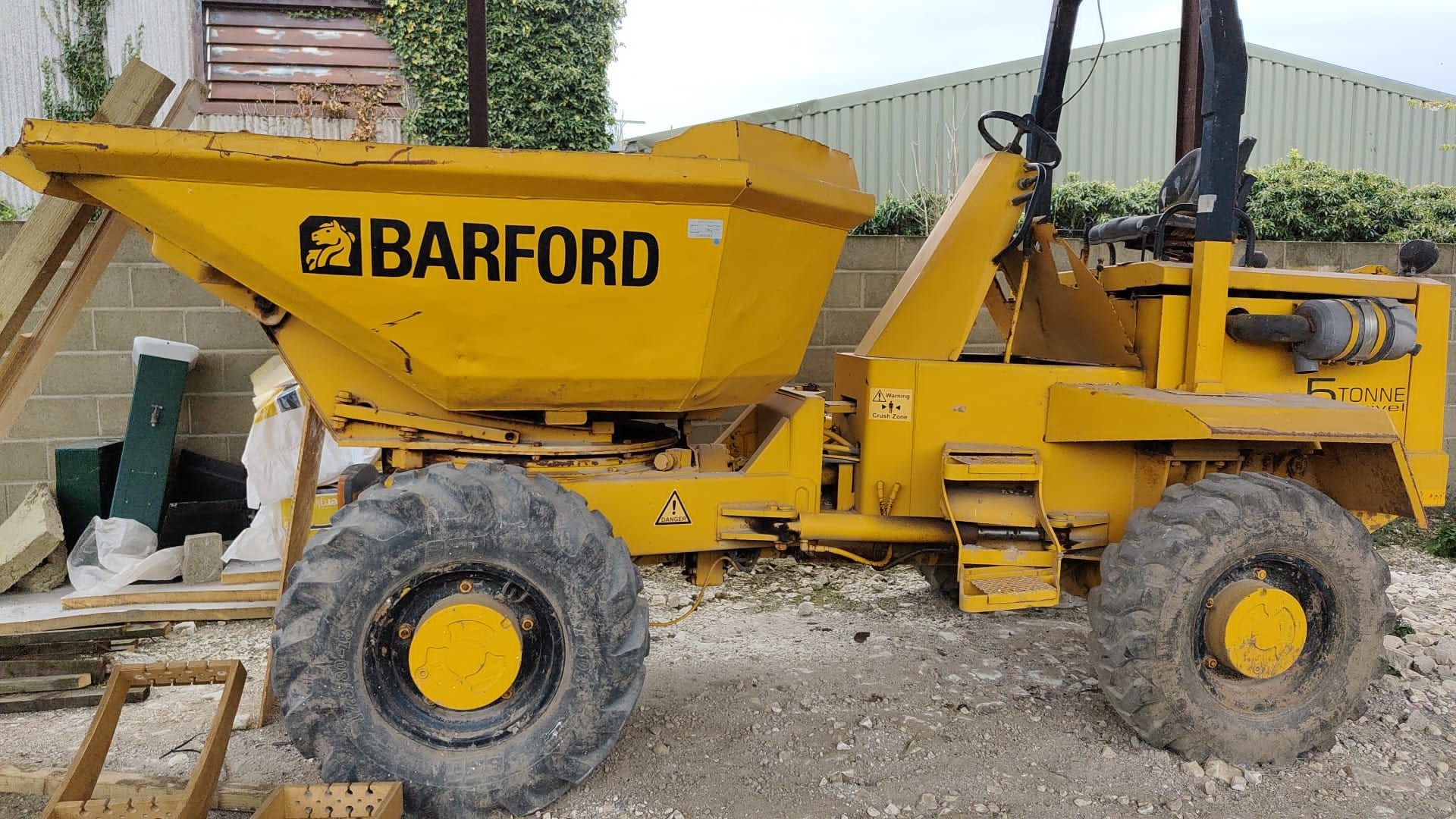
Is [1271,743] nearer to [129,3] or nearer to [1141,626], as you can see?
[1141,626]

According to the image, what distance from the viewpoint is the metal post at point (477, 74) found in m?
4.61

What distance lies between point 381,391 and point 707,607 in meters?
2.14

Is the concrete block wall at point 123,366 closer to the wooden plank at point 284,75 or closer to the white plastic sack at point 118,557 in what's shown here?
the white plastic sack at point 118,557

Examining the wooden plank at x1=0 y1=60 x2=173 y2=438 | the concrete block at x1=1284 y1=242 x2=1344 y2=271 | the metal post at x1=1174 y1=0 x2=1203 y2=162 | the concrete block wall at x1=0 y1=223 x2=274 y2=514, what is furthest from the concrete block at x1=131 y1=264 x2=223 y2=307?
the concrete block at x1=1284 y1=242 x2=1344 y2=271

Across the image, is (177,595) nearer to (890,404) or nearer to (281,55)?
(890,404)

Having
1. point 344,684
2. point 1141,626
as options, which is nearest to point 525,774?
point 344,684

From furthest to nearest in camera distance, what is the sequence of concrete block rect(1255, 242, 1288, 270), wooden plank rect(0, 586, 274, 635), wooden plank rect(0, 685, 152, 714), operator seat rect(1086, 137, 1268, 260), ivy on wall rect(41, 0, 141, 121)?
ivy on wall rect(41, 0, 141, 121), concrete block rect(1255, 242, 1288, 270), wooden plank rect(0, 586, 274, 635), operator seat rect(1086, 137, 1268, 260), wooden plank rect(0, 685, 152, 714)

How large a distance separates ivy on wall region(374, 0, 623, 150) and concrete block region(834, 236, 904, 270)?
18.4 feet

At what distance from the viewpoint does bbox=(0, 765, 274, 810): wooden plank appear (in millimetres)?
2510

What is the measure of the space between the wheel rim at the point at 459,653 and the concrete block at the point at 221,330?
9.39 ft

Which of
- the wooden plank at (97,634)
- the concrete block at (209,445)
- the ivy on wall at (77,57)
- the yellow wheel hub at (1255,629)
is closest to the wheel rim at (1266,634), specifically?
the yellow wheel hub at (1255,629)

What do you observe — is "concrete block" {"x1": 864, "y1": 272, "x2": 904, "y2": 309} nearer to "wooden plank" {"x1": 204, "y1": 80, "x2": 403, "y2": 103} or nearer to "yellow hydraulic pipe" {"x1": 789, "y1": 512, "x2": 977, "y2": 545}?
"yellow hydraulic pipe" {"x1": 789, "y1": 512, "x2": 977, "y2": 545}

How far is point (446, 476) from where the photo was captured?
255 centimetres

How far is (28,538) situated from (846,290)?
4.21 metres
